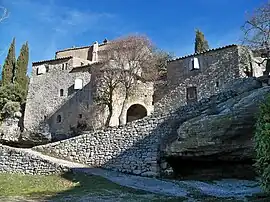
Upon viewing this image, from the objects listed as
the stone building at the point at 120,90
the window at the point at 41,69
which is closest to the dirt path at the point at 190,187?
the stone building at the point at 120,90

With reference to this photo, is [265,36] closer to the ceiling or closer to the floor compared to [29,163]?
closer to the ceiling

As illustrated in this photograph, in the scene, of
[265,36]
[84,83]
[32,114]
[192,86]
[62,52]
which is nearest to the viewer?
[265,36]

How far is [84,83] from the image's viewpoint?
31.2 meters

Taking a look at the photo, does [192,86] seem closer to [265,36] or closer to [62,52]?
[265,36]

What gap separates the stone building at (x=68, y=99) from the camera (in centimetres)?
2898

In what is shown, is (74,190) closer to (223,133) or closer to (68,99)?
(223,133)

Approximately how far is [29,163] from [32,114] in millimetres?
17950

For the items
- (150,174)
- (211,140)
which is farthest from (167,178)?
(211,140)

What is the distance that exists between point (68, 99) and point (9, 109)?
23.0 ft

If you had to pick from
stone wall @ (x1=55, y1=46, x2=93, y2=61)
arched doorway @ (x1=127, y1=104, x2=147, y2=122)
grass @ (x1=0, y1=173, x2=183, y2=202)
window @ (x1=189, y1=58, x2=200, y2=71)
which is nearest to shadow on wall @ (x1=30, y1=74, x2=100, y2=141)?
arched doorway @ (x1=127, y1=104, x2=147, y2=122)

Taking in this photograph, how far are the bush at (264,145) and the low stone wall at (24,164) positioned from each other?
10.0 m

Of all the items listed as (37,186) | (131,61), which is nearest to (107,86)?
(131,61)

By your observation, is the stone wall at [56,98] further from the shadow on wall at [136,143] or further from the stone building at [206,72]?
the shadow on wall at [136,143]

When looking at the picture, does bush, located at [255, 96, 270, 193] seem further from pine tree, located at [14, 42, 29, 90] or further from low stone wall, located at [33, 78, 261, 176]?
pine tree, located at [14, 42, 29, 90]
